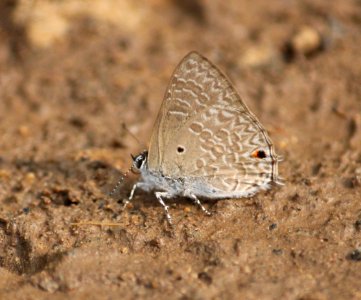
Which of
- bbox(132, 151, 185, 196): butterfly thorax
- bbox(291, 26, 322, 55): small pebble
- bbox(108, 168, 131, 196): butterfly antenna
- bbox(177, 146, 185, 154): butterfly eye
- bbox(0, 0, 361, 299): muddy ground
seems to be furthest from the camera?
bbox(291, 26, 322, 55): small pebble

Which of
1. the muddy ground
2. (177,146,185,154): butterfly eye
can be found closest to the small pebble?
the muddy ground

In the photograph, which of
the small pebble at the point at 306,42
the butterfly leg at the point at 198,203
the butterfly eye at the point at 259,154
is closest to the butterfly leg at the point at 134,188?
the butterfly leg at the point at 198,203

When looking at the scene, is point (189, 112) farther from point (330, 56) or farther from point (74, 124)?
point (330, 56)

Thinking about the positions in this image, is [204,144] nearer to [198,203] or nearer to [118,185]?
[198,203]

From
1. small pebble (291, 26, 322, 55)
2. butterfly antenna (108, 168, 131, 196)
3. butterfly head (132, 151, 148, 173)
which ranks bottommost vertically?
butterfly antenna (108, 168, 131, 196)

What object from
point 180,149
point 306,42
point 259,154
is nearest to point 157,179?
point 180,149

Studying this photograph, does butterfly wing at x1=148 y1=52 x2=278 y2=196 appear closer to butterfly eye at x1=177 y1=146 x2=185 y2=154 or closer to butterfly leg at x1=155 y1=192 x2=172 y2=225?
butterfly eye at x1=177 y1=146 x2=185 y2=154

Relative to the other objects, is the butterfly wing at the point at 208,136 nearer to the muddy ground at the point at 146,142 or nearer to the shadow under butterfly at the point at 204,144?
the shadow under butterfly at the point at 204,144

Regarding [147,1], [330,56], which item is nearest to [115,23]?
[147,1]
